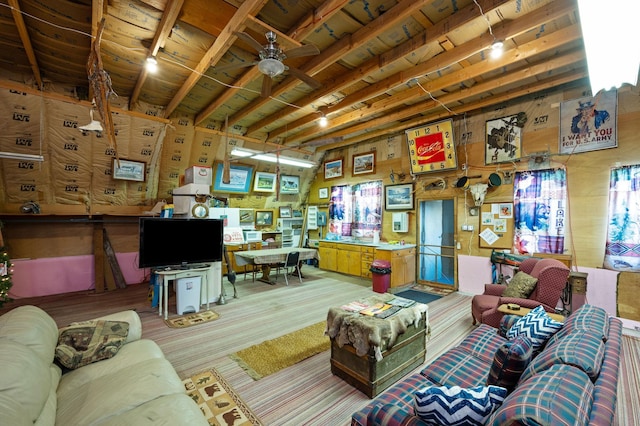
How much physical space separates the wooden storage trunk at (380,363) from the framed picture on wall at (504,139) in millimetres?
3879

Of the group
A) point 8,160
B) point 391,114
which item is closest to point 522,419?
point 391,114

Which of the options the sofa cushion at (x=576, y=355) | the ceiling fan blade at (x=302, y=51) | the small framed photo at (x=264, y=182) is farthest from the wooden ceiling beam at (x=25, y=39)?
the sofa cushion at (x=576, y=355)

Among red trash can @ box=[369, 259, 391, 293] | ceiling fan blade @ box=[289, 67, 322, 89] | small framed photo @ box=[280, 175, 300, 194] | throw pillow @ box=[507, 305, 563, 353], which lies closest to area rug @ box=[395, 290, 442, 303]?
red trash can @ box=[369, 259, 391, 293]

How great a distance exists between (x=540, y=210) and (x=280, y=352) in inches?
193

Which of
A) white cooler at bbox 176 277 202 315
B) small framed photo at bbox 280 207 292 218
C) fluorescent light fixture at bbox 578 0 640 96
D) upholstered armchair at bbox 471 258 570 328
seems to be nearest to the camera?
fluorescent light fixture at bbox 578 0 640 96

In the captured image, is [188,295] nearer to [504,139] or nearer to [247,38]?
[247,38]

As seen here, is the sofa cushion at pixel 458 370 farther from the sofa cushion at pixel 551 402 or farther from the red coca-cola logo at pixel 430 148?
the red coca-cola logo at pixel 430 148

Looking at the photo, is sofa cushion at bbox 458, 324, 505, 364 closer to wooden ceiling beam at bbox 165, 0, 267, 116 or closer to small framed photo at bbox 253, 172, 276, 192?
wooden ceiling beam at bbox 165, 0, 267, 116

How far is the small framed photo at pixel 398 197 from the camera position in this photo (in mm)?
6582

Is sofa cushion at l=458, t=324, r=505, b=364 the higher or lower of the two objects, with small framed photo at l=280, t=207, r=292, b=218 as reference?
lower

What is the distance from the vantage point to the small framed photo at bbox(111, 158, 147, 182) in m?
5.63

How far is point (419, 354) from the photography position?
119 inches

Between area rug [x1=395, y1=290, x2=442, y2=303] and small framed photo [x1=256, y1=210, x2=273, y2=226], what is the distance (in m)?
4.55

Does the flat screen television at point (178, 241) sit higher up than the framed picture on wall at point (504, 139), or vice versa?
the framed picture on wall at point (504, 139)
